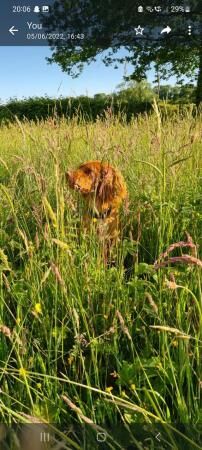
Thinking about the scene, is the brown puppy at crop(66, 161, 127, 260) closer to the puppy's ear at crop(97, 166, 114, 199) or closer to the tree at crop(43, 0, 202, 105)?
the puppy's ear at crop(97, 166, 114, 199)

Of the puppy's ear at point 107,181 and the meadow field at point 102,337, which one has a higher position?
the puppy's ear at point 107,181

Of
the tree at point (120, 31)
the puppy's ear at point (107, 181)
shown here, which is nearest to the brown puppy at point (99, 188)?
the puppy's ear at point (107, 181)

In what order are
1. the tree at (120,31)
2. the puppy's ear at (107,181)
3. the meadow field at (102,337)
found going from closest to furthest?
the meadow field at (102,337), the puppy's ear at (107,181), the tree at (120,31)

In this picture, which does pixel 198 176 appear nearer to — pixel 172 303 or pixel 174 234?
pixel 174 234

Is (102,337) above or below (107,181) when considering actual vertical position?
below

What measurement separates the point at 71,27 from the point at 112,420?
9.38m

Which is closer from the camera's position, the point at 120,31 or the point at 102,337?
the point at 102,337

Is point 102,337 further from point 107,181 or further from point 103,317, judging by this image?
point 107,181

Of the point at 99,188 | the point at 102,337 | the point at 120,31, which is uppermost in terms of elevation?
the point at 120,31

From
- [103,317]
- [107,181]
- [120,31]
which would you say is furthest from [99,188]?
[120,31]

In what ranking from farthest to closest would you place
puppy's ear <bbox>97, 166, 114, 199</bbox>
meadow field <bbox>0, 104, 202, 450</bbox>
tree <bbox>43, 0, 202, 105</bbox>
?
tree <bbox>43, 0, 202, 105</bbox> < puppy's ear <bbox>97, 166, 114, 199</bbox> < meadow field <bbox>0, 104, 202, 450</bbox>

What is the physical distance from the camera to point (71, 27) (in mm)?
9141

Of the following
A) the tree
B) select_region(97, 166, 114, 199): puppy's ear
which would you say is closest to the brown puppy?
select_region(97, 166, 114, 199): puppy's ear

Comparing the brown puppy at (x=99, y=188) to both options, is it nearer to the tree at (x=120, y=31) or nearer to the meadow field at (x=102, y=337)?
the meadow field at (x=102, y=337)
